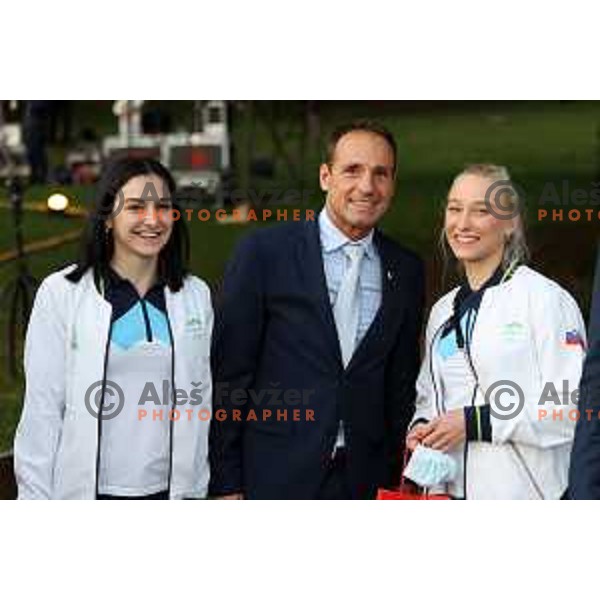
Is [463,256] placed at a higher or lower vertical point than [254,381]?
higher

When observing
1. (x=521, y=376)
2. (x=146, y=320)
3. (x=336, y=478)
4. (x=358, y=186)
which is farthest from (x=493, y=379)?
Answer: (x=146, y=320)

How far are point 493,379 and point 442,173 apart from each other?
23.3 inches

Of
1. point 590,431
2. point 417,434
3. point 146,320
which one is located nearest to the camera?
point 590,431

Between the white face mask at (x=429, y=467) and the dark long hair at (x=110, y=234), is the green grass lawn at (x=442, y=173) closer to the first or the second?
the dark long hair at (x=110, y=234)

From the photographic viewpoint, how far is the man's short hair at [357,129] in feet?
10.7

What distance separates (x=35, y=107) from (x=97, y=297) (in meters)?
0.63

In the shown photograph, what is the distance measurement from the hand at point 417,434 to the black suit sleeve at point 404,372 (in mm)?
18

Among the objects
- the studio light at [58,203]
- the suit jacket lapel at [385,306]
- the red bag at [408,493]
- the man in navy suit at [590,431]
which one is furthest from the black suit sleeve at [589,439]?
the studio light at [58,203]

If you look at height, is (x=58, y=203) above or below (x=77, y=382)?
above

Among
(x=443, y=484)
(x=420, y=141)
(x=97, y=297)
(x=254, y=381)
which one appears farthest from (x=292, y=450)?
(x=420, y=141)

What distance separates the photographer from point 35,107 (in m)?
3.39

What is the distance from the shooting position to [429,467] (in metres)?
3.24

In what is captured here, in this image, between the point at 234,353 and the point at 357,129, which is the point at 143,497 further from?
the point at 357,129
